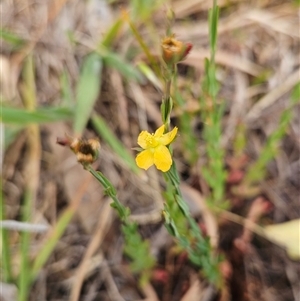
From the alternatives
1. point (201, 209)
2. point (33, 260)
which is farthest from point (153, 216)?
point (33, 260)

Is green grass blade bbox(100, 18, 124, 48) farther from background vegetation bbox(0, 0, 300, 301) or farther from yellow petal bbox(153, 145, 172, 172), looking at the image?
yellow petal bbox(153, 145, 172, 172)

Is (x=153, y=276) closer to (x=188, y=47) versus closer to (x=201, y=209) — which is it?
(x=201, y=209)

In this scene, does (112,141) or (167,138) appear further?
(112,141)

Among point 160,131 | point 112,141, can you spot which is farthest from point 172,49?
point 112,141

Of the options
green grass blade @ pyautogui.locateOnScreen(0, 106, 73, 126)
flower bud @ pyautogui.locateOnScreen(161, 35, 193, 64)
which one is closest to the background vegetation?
green grass blade @ pyautogui.locateOnScreen(0, 106, 73, 126)

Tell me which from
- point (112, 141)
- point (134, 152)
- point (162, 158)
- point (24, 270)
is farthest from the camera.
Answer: point (134, 152)

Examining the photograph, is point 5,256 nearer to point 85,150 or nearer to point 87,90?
point 87,90
